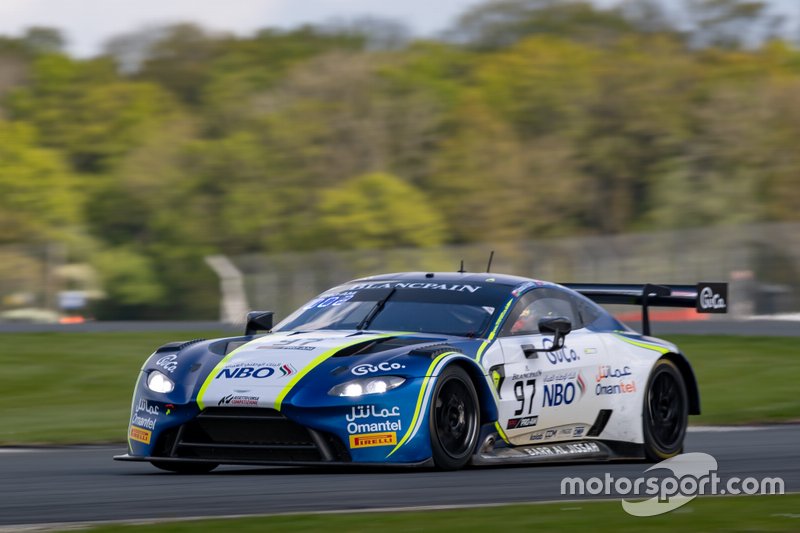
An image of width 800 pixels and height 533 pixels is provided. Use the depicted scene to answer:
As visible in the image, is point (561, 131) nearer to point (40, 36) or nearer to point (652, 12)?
point (652, 12)

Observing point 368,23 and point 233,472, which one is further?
point 368,23

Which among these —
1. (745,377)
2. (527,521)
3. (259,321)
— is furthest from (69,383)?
(527,521)

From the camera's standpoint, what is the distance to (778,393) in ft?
55.8

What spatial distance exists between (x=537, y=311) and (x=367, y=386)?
198cm

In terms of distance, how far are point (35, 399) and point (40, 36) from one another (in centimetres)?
7667

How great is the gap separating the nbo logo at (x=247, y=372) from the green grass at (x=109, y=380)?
445 centimetres

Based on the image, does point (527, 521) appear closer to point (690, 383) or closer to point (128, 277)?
point (690, 383)

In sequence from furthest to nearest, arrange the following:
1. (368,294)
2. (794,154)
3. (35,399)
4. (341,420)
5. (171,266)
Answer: (794,154) → (171,266) → (35,399) → (368,294) → (341,420)

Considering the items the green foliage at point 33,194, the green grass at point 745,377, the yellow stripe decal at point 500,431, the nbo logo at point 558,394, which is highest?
the green foliage at point 33,194

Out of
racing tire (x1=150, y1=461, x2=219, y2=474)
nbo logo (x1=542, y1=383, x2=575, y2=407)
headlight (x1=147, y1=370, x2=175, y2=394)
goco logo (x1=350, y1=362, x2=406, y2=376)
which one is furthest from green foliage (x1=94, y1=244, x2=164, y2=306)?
goco logo (x1=350, y1=362, x2=406, y2=376)

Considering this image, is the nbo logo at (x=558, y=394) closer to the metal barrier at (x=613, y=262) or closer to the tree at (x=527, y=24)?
the metal barrier at (x=613, y=262)

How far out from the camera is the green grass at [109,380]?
13.7 m

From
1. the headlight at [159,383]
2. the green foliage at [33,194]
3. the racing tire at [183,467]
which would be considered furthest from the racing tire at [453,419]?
the green foliage at [33,194]

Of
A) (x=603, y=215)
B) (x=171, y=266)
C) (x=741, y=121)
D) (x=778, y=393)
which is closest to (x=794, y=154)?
(x=741, y=121)
